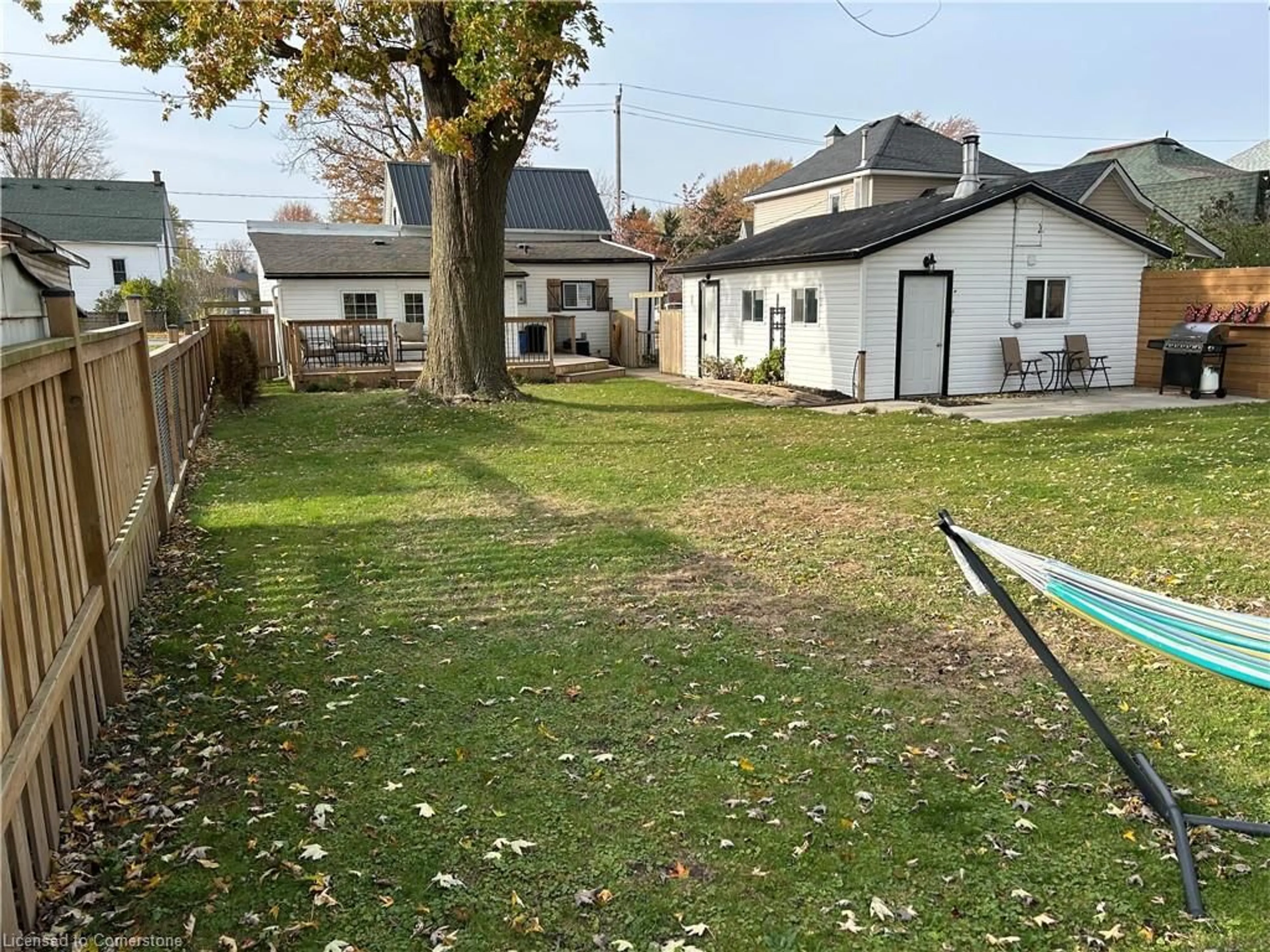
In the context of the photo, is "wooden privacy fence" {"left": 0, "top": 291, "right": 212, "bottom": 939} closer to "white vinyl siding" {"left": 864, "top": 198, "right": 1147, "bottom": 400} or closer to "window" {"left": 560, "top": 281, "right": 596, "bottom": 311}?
"white vinyl siding" {"left": 864, "top": 198, "right": 1147, "bottom": 400}

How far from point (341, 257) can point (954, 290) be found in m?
15.3

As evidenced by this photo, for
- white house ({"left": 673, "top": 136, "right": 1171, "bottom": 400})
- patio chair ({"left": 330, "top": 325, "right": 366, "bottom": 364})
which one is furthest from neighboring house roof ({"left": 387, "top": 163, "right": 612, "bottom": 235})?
white house ({"left": 673, "top": 136, "right": 1171, "bottom": 400})

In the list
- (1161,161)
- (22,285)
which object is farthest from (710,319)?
(1161,161)

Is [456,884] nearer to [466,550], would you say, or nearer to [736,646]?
[736,646]

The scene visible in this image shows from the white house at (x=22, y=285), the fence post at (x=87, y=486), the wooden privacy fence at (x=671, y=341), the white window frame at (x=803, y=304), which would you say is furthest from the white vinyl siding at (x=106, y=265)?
the fence post at (x=87, y=486)

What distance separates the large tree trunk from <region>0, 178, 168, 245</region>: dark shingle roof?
102 feet

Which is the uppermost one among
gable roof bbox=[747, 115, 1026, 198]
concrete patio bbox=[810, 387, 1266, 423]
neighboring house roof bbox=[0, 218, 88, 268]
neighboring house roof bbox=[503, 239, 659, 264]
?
gable roof bbox=[747, 115, 1026, 198]

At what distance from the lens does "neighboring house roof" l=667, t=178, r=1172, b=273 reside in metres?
14.7

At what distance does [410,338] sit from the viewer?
2183 cm

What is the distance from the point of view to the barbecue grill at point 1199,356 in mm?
14414

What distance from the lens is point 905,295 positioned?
15.0 m

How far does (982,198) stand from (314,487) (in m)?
12.1

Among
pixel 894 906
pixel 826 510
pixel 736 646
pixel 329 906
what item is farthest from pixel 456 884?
pixel 826 510

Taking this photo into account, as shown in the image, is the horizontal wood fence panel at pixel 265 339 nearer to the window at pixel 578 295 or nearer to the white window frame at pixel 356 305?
the white window frame at pixel 356 305
